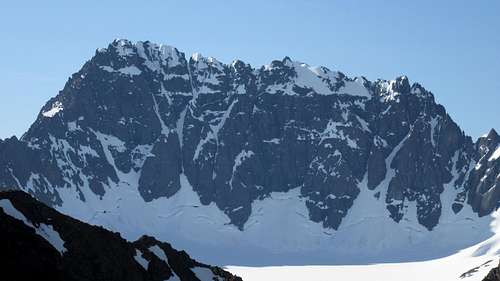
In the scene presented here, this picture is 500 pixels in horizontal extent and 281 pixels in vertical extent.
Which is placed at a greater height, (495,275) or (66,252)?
(495,275)

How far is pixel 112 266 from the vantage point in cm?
8238

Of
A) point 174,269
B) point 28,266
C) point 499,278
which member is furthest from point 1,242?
point 499,278

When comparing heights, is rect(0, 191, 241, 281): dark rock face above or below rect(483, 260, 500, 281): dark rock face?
below

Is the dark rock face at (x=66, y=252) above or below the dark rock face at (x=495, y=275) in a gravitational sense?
below

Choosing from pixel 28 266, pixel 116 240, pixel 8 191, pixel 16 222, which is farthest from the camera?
pixel 116 240

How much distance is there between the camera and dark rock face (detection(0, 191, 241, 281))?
6756 centimetres

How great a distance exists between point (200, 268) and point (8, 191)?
2690cm

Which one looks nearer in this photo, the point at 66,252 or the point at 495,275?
the point at 66,252

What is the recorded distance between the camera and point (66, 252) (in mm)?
77188

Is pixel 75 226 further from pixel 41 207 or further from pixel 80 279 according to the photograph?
pixel 80 279

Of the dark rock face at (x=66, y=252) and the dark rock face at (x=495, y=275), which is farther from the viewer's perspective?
the dark rock face at (x=495, y=275)

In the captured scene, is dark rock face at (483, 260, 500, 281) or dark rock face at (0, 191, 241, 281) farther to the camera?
dark rock face at (483, 260, 500, 281)

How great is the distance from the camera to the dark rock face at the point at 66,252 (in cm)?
6756

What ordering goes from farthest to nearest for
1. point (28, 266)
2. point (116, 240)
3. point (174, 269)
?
point (174, 269) → point (116, 240) → point (28, 266)
